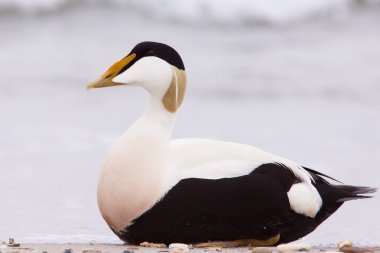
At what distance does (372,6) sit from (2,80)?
761 cm

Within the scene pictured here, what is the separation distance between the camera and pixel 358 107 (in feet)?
36.3

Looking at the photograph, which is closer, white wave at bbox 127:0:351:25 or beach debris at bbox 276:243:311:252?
beach debris at bbox 276:243:311:252

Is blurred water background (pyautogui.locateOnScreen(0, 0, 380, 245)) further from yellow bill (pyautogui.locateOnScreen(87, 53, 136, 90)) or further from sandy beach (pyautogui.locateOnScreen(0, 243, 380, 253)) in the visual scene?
yellow bill (pyautogui.locateOnScreen(87, 53, 136, 90))

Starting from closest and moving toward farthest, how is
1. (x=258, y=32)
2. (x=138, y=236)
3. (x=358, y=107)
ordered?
(x=138, y=236)
(x=358, y=107)
(x=258, y=32)

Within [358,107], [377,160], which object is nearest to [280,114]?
[358,107]

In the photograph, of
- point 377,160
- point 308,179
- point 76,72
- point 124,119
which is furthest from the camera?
point 76,72

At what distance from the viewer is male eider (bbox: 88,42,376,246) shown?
4562 mm

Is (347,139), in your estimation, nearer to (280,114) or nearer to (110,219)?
(280,114)

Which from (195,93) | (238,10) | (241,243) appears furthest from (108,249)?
(238,10)

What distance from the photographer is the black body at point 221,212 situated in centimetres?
456

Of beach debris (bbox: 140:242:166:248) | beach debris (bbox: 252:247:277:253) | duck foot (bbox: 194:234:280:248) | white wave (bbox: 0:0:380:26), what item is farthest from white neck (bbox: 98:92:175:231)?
white wave (bbox: 0:0:380:26)

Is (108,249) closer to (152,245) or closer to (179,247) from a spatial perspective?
(152,245)

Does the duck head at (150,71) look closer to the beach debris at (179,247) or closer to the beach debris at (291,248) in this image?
the beach debris at (179,247)

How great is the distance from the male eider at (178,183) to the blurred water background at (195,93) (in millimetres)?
779
